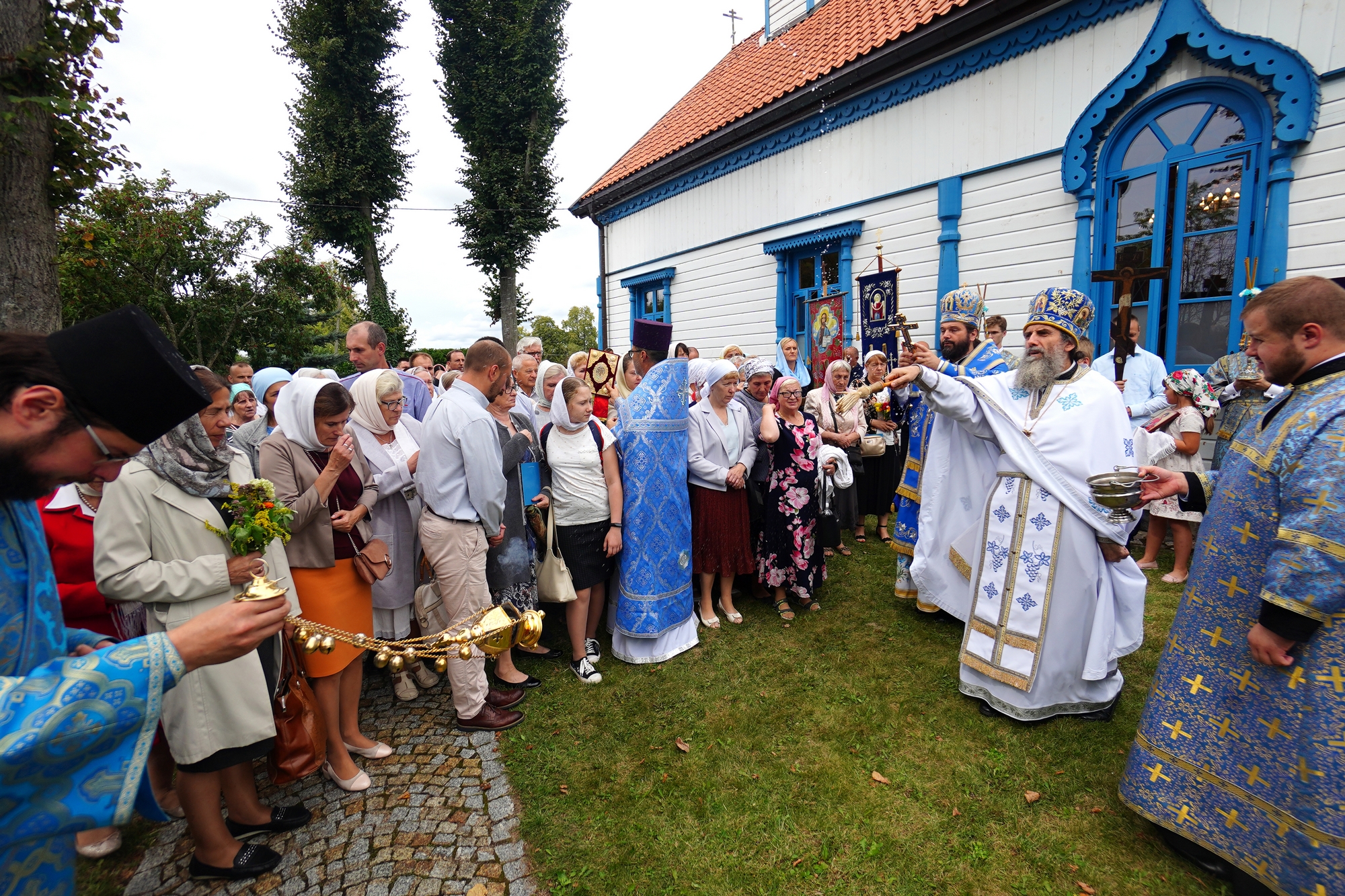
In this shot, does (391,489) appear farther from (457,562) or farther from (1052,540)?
(1052,540)

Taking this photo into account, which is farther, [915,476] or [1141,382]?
[1141,382]

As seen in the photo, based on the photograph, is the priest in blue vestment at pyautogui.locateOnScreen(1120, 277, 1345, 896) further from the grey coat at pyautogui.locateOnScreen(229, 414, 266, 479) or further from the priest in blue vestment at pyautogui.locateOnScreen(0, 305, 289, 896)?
the grey coat at pyautogui.locateOnScreen(229, 414, 266, 479)

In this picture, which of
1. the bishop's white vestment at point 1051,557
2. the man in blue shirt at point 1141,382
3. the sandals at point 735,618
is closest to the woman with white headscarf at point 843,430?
the sandals at point 735,618

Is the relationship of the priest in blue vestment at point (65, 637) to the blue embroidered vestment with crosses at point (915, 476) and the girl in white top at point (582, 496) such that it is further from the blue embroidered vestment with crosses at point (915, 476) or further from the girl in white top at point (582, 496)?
the blue embroidered vestment with crosses at point (915, 476)

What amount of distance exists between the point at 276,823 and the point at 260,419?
275cm

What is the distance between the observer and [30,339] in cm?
127

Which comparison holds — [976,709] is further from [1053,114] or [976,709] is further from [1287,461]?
[1053,114]

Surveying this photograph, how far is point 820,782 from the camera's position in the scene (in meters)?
3.16

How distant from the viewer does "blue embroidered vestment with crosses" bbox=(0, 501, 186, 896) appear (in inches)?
43.0

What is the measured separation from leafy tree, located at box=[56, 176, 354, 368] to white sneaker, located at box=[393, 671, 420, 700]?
35.4ft

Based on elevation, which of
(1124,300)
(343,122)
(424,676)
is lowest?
(424,676)

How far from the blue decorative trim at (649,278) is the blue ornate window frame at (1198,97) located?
7763 mm

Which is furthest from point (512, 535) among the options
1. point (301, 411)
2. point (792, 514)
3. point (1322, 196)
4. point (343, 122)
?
point (343, 122)

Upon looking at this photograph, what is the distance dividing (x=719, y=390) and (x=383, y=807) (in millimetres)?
3374
